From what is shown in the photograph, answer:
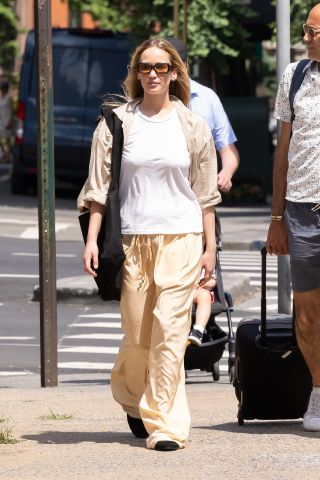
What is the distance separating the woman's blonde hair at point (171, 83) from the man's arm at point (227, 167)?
6.78 ft

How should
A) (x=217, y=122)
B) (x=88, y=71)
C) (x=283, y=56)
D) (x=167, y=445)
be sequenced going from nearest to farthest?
(x=167, y=445)
(x=217, y=122)
(x=283, y=56)
(x=88, y=71)

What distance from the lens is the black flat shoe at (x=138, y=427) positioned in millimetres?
6836

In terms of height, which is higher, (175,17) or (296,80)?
(296,80)

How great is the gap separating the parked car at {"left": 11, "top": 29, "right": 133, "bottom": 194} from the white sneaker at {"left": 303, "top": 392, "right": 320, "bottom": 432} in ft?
64.7

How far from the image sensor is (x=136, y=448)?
659 centimetres

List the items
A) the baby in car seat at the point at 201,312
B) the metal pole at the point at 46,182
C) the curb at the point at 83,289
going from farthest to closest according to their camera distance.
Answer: the curb at the point at 83,289, the metal pole at the point at 46,182, the baby in car seat at the point at 201,312

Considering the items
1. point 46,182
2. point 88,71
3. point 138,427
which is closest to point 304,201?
point 138,427

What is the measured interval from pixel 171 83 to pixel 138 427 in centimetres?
146

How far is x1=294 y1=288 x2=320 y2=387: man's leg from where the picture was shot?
6938 millimetres

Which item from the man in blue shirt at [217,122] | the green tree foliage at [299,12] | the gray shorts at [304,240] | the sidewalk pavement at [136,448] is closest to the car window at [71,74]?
the green tree foliage at [299,12]

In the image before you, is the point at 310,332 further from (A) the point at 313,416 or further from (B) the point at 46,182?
(B) the point at 46,182

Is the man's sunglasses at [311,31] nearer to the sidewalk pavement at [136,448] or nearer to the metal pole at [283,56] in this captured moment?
the sidewalk pavement at [136,448]

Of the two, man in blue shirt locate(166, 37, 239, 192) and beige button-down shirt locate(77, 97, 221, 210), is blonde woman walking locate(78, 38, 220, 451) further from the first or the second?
man in blue shirt locate(166, 37, 239, 192)

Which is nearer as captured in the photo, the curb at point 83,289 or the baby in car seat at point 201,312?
the baby in car seat at point 201,312
